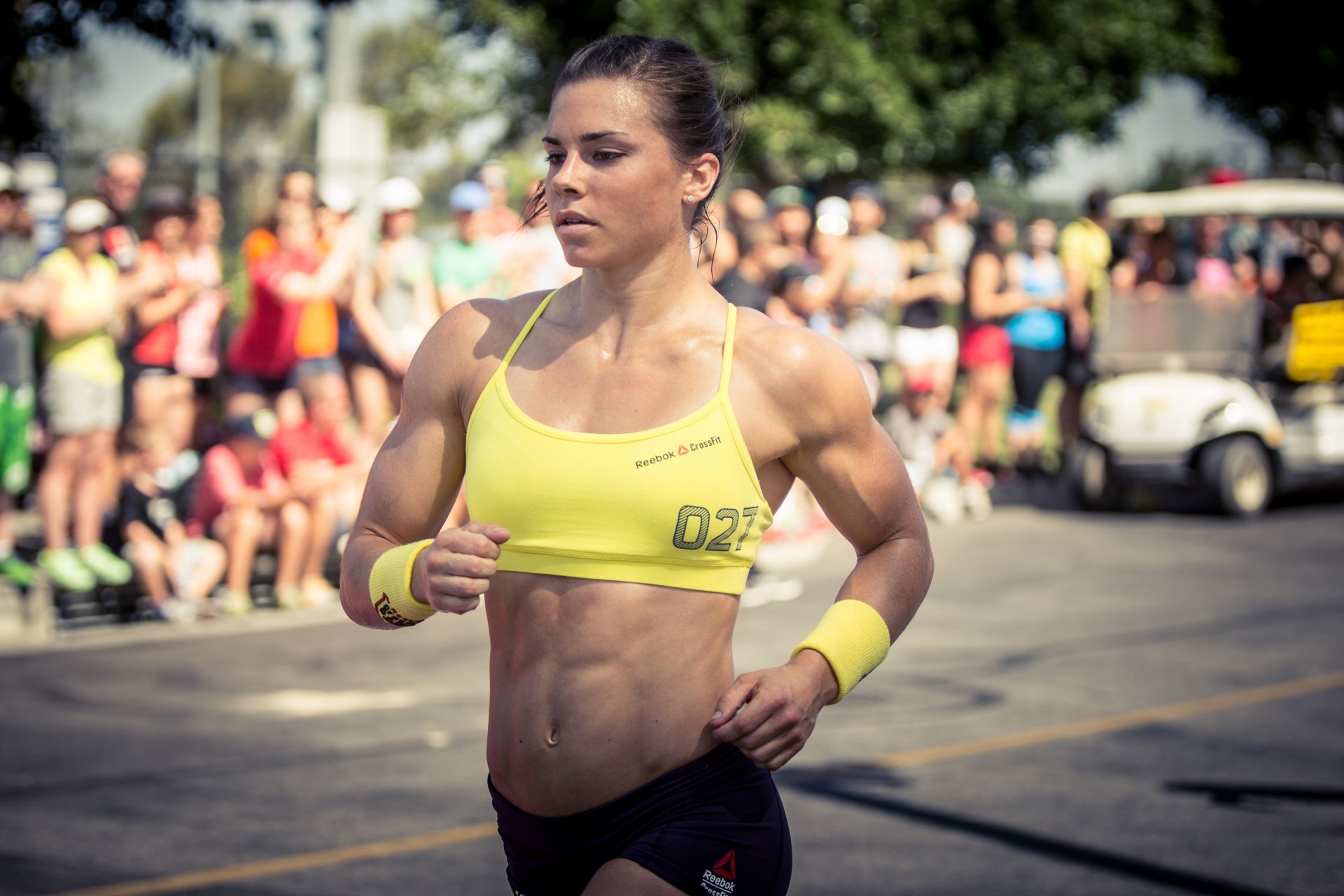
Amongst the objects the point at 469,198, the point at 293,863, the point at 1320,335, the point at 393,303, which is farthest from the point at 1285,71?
the point at 293,863

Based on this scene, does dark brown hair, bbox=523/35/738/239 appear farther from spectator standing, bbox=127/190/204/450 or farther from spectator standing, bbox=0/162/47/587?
spectator standing, bbox=127/190/204/450

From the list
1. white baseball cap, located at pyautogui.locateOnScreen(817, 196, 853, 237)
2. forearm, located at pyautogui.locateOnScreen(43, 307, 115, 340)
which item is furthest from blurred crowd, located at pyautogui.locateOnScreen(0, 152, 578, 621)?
white baseball cap, located at pyautogui.locateOnScreen(817, 196, 853, 237)

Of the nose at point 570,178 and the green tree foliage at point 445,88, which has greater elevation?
the green tree foliage at point 445,88

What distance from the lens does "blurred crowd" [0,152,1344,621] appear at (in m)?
8.78

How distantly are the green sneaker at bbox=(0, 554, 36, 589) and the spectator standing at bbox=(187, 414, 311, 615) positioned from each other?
2.84 feet

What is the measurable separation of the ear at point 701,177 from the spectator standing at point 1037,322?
1009 centimetres

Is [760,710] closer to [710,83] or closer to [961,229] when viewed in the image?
[710,83]

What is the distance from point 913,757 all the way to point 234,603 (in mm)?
4116

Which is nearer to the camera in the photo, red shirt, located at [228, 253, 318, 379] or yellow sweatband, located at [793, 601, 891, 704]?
yellow sweatband, located at [793, 601, 891, 704]

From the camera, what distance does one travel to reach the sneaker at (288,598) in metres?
9.02

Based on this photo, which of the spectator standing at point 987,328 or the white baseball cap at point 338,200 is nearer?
the white baseball cap at point 338,200

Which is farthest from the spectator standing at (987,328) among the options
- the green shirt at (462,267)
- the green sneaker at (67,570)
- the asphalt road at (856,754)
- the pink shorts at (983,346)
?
the green sneaker at (67,570)

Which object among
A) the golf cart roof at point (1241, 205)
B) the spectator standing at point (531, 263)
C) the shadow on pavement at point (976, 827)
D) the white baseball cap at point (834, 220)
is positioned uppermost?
the golf cart roof at point (1241, 205)

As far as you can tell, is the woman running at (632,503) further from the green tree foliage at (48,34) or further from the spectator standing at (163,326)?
the green tree foliage at (48,34)
